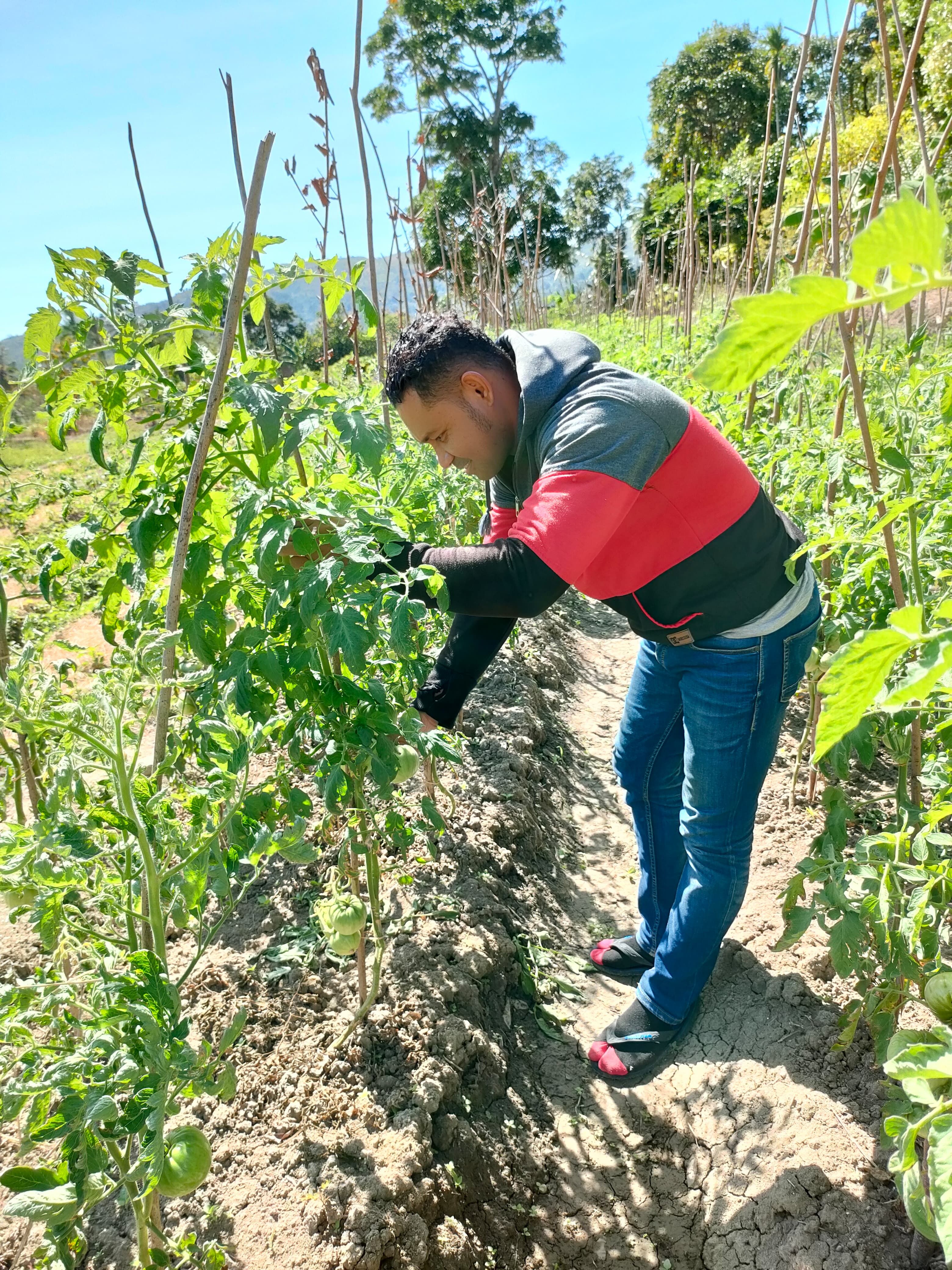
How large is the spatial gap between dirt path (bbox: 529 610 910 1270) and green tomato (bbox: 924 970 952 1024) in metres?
0.65

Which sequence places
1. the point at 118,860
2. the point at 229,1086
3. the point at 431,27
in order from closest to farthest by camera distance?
the point at 229,1086 < the point at 118,860 < the point at 431,27

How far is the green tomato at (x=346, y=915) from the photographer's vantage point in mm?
1565

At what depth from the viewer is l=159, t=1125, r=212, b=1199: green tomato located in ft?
3.72

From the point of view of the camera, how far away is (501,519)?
6.63 feet

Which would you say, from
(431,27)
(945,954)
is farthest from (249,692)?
Answer: (431,27)

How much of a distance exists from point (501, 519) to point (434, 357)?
0.49 m

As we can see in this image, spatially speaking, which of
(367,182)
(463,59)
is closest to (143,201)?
(367,182)

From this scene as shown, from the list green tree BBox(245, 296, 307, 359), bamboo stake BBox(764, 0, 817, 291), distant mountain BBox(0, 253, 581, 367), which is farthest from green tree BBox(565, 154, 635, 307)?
bamboo stake BBox(764, 0, 817, 291)

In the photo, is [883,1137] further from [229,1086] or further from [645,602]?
[229,1086]

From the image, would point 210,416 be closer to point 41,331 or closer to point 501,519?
point 41,331

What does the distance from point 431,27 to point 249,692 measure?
26.7m

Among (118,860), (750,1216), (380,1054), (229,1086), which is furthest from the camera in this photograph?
(380,1054)

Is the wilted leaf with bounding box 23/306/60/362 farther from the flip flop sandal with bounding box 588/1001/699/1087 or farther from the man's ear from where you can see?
the flip flop sandal with bounding box 588/1001/699/1087

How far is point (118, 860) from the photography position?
128 centimetres
